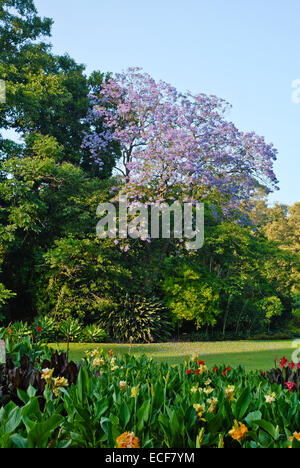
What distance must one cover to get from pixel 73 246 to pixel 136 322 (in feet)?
→ 8.61

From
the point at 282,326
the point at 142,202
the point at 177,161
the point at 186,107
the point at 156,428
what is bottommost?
the point at 282,326

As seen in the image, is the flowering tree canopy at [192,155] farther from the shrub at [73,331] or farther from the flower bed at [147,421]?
the flower bed at [147,421]

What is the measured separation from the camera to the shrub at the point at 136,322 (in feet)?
36.7

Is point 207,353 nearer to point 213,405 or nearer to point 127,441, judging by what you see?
point 213,405

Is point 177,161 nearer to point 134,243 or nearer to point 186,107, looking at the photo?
point 186,107

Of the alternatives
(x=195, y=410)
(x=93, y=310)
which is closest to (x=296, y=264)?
(x=93, y=310)

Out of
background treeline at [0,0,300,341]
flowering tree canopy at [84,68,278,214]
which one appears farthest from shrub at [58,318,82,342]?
flowering tree canopy at [84,68,278,214]

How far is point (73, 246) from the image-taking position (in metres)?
11.0

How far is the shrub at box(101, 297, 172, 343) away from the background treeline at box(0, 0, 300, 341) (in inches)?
1.1

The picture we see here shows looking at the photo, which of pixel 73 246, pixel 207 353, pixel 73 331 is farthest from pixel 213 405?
pixel 73 246

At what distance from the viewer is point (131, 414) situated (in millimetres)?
2193

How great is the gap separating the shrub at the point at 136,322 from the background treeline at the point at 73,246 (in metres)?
0.03

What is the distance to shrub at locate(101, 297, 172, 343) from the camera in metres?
11.2
